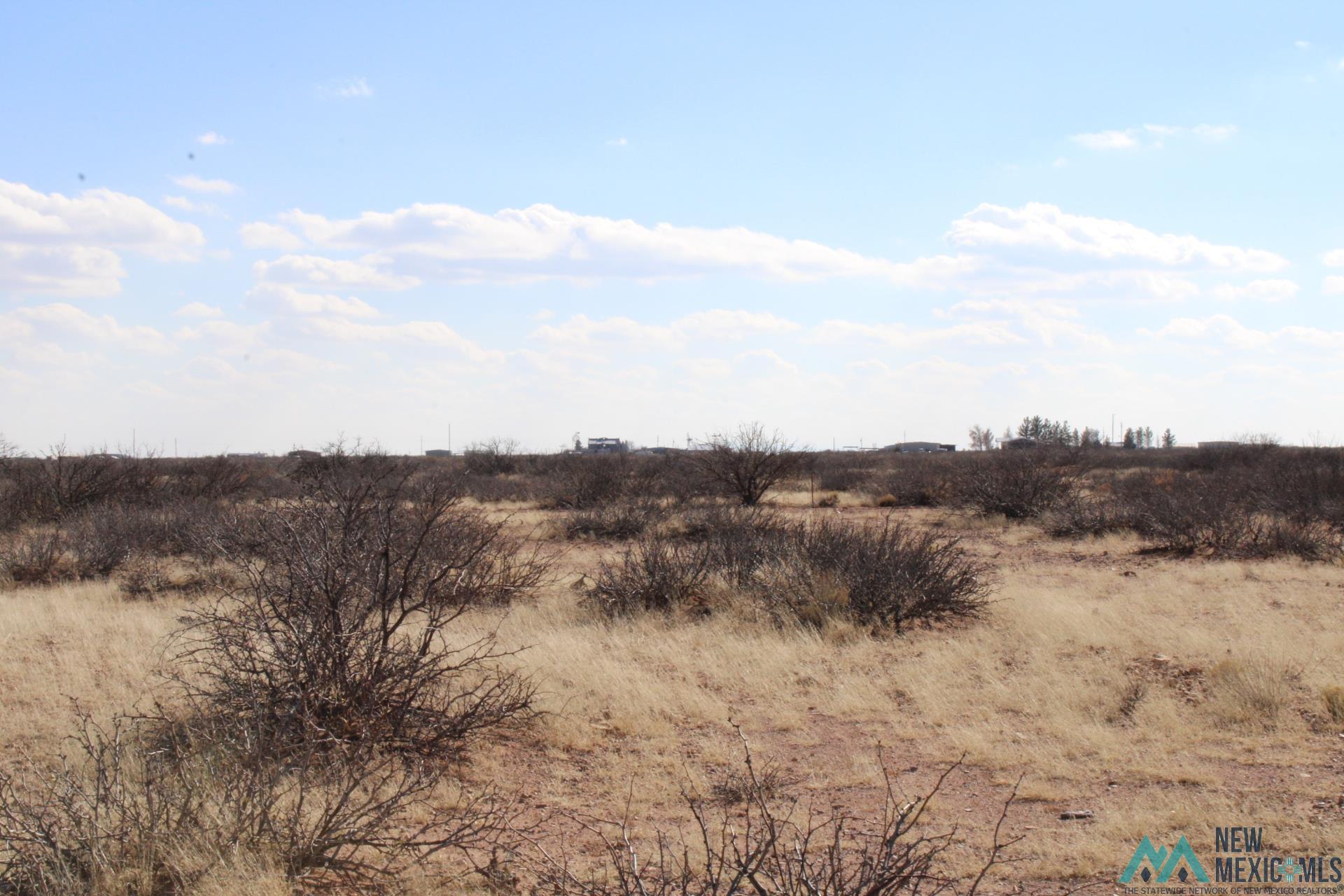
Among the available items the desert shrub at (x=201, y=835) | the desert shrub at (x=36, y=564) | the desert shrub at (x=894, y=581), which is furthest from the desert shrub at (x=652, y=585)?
the desert shrub at (x=36, y=564)

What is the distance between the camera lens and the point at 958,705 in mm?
7508

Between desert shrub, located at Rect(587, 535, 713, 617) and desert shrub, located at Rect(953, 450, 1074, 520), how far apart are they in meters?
13.5

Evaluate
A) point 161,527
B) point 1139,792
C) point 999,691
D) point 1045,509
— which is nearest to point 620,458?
point 1045,509

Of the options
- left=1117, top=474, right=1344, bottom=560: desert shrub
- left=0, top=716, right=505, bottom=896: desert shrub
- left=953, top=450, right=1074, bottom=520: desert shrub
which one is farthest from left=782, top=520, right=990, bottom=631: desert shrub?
A: left=953, top=450, right=1074, bottom=520: desert shrub

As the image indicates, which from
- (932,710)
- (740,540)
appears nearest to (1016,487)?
(740,540)

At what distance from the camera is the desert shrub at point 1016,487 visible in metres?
23.2

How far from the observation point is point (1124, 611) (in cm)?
1119

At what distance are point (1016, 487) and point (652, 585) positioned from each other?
48.8 feet

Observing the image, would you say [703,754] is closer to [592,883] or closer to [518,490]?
[592,883]

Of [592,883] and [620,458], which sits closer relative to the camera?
[592,883]

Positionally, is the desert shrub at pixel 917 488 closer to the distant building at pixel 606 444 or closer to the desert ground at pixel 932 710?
the desert ground at pixel 932 710

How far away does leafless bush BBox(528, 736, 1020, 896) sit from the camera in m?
3.25

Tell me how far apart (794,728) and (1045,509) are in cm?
1746

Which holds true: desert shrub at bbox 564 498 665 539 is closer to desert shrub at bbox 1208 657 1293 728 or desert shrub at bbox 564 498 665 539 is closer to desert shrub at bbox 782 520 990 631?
desert shrub at bbox 782 520 990 631
